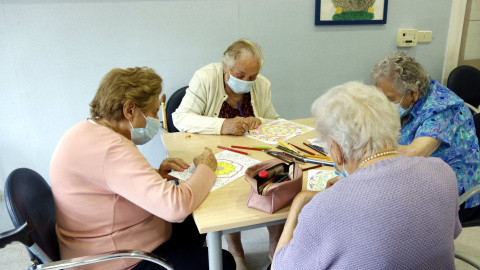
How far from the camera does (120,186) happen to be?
3.65 feet

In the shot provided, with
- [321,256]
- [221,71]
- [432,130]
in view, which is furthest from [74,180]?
[432,130]

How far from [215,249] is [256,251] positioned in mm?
1169

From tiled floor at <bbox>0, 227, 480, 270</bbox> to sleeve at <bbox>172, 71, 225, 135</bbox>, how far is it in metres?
0.85

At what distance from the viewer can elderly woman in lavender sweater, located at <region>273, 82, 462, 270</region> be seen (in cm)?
77

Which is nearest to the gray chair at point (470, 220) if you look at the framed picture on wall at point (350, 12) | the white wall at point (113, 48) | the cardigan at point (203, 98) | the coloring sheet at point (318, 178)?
Result: the coloring sheet at point (318, 178)

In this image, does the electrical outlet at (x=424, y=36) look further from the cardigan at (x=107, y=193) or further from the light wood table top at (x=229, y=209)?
the cardigan at (x=107, y=193)

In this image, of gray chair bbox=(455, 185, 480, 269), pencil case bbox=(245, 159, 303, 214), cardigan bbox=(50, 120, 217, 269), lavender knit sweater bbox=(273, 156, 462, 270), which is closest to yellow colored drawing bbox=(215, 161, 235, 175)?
cardigan bbox=(50, 120, 217, 269)

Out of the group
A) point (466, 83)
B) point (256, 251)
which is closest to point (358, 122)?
point (256, 251)

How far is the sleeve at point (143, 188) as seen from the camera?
1101 millimetres

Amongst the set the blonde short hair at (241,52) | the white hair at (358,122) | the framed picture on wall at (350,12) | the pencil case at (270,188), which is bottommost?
the pencil case at (270,188)

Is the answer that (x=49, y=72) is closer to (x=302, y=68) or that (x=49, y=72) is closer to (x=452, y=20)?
(x=302, y=68)

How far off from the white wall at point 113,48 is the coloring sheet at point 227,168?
4.05 ft

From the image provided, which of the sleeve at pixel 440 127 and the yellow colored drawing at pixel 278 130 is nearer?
the sleeve at pixel 440 127

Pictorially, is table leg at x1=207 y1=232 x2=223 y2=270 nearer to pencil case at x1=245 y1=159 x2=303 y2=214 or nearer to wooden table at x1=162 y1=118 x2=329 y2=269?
wooden table at x1=162 y1=118 x2=329 y2=269
